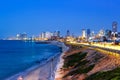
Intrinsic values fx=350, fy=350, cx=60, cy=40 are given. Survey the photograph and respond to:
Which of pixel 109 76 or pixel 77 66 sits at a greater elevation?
pixel 109 76

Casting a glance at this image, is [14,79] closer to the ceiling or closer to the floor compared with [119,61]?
closer to the floor

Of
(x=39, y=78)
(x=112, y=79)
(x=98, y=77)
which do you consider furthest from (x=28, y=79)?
(x=112, y=79)

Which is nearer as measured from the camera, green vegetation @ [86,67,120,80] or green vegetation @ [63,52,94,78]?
green vegetation @ [86,67,120,80]

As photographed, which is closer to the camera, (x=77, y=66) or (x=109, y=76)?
(x=109, y=76)

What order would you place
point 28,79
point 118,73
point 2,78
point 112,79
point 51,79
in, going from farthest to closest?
point 2,78 < point 28,79 < point 51,79 < point 118,73 < point 112,79

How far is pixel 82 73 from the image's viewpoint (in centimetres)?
4509

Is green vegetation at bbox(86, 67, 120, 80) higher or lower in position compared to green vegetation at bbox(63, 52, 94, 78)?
higher

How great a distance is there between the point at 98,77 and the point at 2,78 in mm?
28435

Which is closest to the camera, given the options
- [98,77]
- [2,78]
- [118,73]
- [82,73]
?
[118,73]

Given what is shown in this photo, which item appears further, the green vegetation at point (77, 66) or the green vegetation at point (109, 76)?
the green vegetation at point (77, 66)

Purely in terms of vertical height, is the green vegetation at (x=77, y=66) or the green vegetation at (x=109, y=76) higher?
the green vegetation at (x=109, y=76)

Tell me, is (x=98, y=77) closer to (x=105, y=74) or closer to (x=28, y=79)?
(x=105, y=74)

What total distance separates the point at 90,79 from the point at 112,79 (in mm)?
6812

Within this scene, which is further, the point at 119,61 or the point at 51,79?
the point at 51,79
